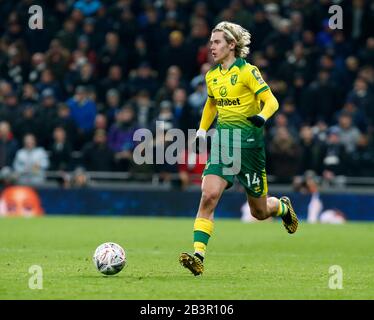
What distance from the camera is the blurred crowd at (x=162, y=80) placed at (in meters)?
21.5

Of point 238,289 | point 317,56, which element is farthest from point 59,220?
point 238,289

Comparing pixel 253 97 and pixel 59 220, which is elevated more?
pixel 59 220

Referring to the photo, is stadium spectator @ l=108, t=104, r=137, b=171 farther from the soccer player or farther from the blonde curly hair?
the blonde curly hair

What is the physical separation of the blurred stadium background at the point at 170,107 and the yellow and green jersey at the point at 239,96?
977cm

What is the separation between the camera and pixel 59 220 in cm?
2086
